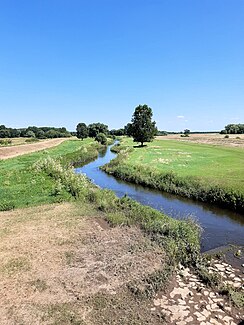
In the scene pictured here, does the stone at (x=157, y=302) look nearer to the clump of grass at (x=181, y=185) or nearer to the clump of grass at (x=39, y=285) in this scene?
the clump of grass at (x=39, y=285)

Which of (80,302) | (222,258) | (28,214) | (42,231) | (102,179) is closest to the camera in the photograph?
(80,302)

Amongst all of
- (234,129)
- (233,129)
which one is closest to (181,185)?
(234,129)

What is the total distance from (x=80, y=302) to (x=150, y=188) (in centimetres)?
2089

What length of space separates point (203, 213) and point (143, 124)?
5097 cm

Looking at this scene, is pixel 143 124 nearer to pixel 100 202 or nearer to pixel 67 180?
pixel 67 180

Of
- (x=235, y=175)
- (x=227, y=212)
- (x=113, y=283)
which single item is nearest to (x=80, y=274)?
(x=113, y=283)

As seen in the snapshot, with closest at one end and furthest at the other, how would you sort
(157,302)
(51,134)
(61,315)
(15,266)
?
1. (61,315)
2. (157,302)
3. (15,266)
4. (51,134)

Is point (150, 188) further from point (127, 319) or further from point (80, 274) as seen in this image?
point (127, 319)

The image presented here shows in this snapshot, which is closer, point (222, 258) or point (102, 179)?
point (222, 258)

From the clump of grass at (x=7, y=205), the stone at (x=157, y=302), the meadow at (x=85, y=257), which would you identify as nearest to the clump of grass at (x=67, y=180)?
the meadow at (x=85, y=257)

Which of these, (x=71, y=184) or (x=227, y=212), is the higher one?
(x=71, y=184)

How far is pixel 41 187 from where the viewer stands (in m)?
24.2

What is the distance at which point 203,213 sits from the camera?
68.7 feet

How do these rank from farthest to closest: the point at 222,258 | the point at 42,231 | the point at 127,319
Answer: the point at 42,231
the point at 222,258
the point at 127,319
